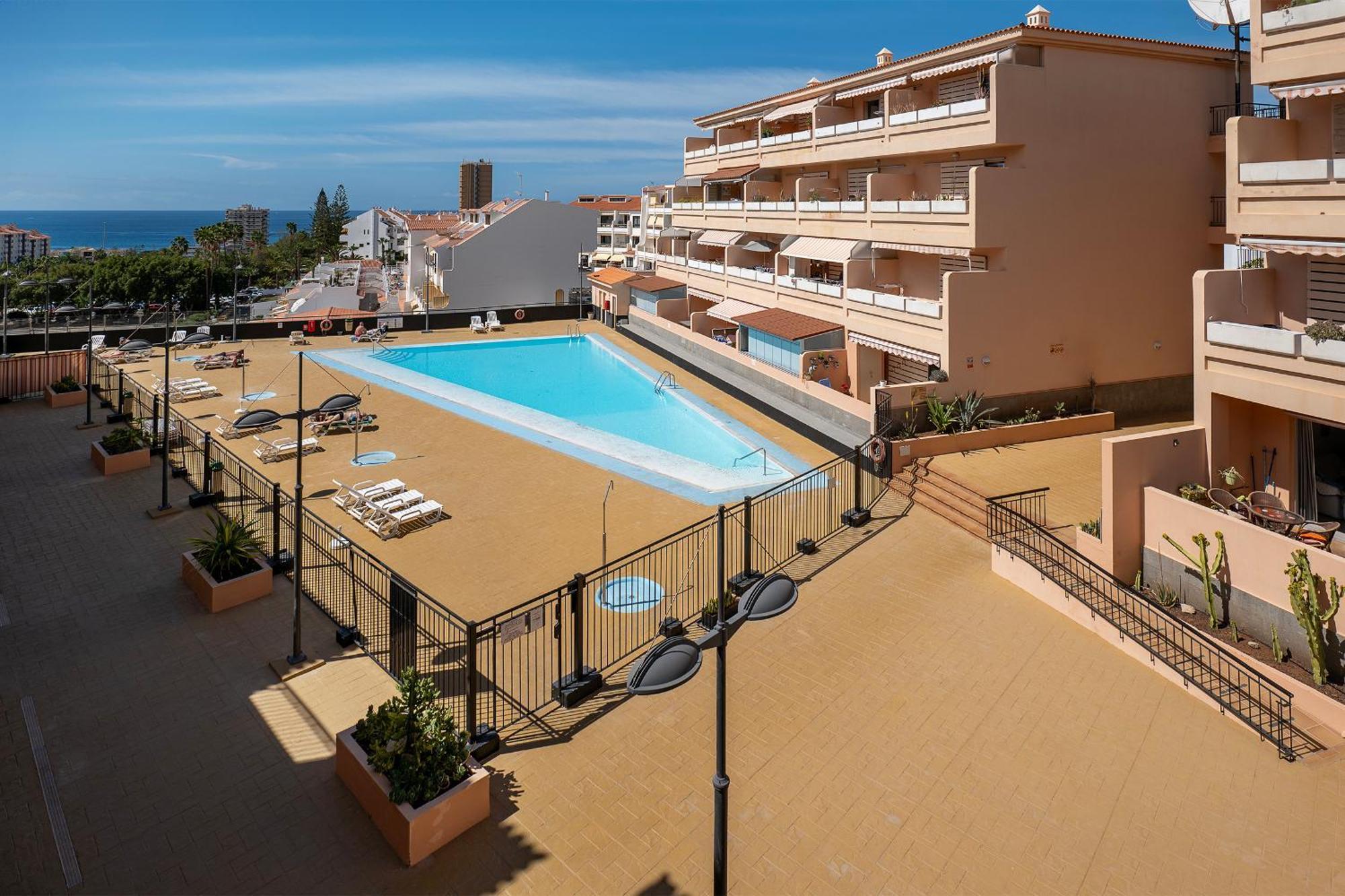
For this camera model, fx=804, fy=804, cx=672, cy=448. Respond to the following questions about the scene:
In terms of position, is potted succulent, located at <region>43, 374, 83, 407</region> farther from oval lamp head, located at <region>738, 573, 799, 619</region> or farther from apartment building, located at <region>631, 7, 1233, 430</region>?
oval lamp head, located at <region>738, 573, 799, 619</region>

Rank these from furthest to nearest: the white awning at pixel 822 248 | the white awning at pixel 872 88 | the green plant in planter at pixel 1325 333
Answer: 1. the white awning at pixel 822 248
2. the white awning at pixel 872 88
3. the green plant in planter at pixel 1325 333

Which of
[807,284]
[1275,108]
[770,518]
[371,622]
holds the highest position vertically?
[1275,108]

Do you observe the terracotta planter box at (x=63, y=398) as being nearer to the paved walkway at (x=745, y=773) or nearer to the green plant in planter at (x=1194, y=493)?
the paved walkway at (x=745, y=773)

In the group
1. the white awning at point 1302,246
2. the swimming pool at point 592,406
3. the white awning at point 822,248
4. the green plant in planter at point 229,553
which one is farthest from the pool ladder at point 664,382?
the white awning at point 1302,246

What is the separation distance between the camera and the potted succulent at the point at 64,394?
30062mm

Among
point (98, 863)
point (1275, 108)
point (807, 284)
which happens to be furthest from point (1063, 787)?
point (807, 284)

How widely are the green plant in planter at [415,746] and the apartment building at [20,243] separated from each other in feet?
583

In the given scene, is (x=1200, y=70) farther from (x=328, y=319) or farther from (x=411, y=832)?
(x=328, y=319)

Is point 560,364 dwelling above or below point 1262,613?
above

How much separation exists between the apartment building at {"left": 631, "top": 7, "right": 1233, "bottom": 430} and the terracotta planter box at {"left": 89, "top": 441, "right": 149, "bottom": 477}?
67.6 ft

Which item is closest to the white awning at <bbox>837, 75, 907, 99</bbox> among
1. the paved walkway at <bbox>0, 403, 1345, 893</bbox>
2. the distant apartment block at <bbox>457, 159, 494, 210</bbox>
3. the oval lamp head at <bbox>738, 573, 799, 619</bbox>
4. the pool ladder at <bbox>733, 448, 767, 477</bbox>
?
the pool ladder at <bbox>733, 448, 767, 477</bbox>

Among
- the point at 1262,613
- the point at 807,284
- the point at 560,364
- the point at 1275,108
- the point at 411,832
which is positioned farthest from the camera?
the point at 560,364

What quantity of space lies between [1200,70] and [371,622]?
29625 millimetres

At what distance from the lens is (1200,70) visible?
26.1 m
